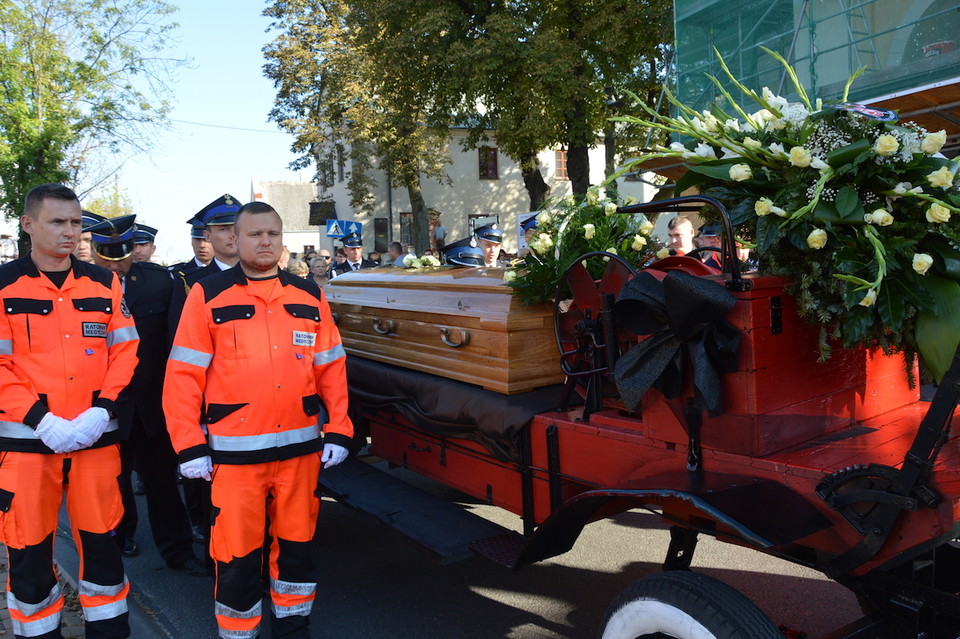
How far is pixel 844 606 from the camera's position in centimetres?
377

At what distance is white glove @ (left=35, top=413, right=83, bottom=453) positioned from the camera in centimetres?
323

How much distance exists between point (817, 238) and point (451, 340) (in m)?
2.12

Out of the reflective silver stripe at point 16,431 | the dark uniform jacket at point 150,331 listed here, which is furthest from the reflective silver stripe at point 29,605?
the dark uniform jacket at point 150,331

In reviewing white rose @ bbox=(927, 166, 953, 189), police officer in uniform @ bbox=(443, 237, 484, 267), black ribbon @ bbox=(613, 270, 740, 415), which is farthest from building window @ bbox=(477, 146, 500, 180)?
white rose @ bbox=(927, 166, 953, 189)

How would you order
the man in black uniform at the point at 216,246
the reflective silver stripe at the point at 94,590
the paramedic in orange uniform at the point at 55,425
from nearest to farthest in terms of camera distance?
the paramedic in orange uniform at the point at 55,425
the reflective silver stripe at the point at 94,590
the man in black uniform at the point at 216,246

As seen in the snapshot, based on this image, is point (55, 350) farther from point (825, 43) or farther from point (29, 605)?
point (825, 43)

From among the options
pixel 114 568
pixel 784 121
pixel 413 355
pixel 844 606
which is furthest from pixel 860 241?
pixel 114 568

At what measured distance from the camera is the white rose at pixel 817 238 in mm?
2270

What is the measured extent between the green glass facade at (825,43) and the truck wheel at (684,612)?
23.5 feet

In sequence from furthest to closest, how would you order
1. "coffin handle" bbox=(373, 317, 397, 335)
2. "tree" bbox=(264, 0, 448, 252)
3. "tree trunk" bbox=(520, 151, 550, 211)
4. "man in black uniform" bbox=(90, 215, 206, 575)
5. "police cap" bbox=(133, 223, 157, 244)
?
"tree" bbox=(264, 0, 448, 252), "tree trunk" bbox=(520, 151, 550, 211), "police cap" bbox=(133, 223, 157, 244), "coffin handle" bbox=(373, 317, 397, 335), "man in black uniform" bbox=(90, 215, 206, 575)

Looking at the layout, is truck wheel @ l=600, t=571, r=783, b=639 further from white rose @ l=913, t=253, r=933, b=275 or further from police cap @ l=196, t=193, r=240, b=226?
police cap @ l=196, t=193, r=240, b=226

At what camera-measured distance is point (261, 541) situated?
3299 mm

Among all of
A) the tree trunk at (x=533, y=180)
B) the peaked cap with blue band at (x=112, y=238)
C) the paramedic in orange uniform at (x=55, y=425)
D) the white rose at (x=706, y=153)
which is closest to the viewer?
the white rose at (x=706, y=153)

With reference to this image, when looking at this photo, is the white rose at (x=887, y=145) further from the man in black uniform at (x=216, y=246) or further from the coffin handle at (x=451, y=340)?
the man in black uniform at (x=216, y=246)
